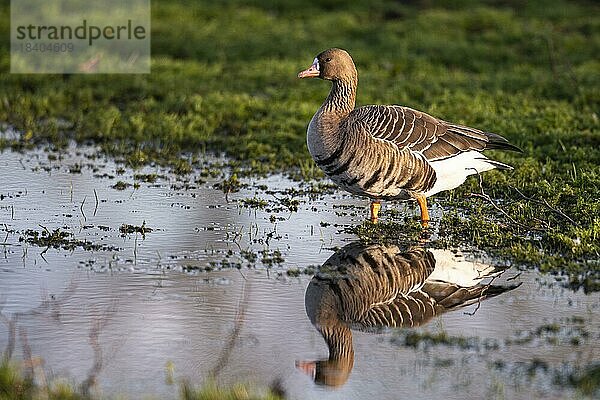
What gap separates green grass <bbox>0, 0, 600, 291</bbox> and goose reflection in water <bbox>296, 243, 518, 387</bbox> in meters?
0.61

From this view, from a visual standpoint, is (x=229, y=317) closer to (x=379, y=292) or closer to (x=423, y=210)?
(x=379, y=292)

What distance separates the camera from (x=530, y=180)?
10719 millimetres

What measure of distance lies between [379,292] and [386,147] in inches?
83.9

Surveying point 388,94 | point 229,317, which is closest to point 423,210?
point 229,317

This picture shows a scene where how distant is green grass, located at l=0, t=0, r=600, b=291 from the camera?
9.62 m

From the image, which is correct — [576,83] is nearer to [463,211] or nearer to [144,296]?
[463,211]

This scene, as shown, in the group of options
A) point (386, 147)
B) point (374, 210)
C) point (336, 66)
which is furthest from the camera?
point (336, 66)

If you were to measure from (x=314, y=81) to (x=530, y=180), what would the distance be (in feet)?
19.9

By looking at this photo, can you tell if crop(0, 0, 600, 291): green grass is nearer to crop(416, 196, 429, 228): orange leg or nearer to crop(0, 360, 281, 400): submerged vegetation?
crop(416, 196, 429, 228): orange leg

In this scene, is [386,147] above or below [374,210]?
above

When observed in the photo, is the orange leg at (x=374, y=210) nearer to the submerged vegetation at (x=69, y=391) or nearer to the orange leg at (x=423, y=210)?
the orange leg at (x=423, y=210)

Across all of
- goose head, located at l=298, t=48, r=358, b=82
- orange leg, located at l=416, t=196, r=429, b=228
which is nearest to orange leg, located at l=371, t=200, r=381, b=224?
orange leg, located at l=416, t=196, r=429, b=228

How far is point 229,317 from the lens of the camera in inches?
264

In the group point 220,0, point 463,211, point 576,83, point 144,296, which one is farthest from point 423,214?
point 220,0
